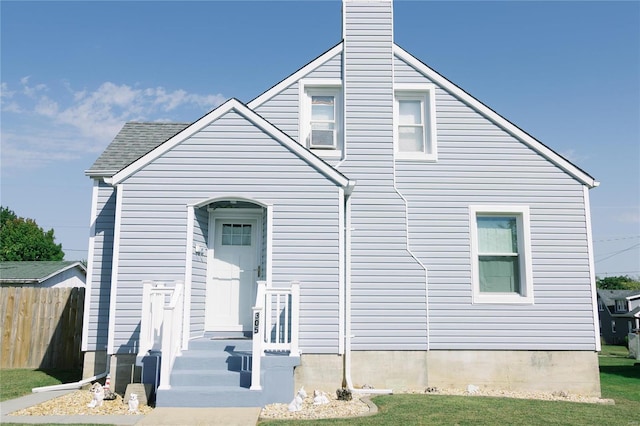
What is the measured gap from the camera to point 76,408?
708 cm

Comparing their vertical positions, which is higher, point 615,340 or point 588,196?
point 588,196

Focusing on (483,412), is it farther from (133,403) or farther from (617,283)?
(617,283)

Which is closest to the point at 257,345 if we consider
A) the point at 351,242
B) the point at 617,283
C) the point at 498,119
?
the point at 351,242

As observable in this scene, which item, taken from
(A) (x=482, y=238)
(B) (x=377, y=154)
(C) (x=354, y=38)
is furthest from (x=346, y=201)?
(C) (x=354, y=38)

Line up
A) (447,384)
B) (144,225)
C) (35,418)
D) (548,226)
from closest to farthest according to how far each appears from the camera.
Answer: (35,418) → (144,225) → (447,384) → (548,226)

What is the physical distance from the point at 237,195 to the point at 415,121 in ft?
14.1

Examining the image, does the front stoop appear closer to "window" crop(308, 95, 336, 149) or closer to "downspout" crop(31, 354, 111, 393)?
"downspout" crop(31, 354, 111, 393)

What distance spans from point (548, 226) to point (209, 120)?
6975mm

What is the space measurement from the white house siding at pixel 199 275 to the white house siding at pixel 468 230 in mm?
4009

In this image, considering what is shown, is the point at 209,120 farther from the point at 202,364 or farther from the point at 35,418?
the point at 35,418

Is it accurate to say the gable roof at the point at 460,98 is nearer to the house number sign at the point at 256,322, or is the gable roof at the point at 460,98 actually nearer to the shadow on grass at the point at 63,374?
the house number sign at the point at 256,322

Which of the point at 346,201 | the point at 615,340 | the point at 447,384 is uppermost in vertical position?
the point at 346,201

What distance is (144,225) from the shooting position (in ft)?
27.7

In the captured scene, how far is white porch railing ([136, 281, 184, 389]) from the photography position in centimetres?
705
